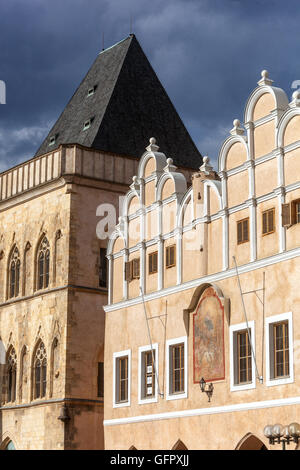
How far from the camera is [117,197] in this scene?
39.1 meters

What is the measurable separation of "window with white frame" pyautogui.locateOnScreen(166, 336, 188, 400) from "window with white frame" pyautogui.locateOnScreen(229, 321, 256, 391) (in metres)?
2.43

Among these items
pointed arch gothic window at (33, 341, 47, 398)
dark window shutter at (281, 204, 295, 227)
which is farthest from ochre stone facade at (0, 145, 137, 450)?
dark window shutter at (281, 204, 295, 227)

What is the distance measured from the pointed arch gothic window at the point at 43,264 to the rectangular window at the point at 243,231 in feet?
40.1

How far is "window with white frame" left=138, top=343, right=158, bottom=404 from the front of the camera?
31375 mm

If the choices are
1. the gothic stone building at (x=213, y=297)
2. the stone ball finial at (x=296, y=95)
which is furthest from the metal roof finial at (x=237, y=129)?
the stone ball finial at (x=296, y=95)

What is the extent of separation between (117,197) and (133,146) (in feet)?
10.9

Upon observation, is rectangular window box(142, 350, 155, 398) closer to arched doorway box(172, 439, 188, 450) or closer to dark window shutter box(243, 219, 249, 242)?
arched doorway box(172, 439, 188, 450)

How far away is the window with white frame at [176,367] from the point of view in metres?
30.1

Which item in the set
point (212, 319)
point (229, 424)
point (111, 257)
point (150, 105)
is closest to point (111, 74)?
point (150, 105)

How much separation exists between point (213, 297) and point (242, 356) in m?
2.22

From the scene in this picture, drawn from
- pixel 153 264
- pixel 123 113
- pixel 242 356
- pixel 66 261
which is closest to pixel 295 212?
pixel 242 356

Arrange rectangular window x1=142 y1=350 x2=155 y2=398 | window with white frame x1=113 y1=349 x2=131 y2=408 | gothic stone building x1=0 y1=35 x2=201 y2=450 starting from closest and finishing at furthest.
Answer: rectangular window x1=142 y1=350 x2=155 y2=398 < window with white frame x1=113 y1=349 x2=131 y2=408 < gothic stone building x1=0 y1=35 x2=201 y2=450

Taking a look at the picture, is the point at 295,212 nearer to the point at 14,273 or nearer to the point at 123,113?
the point at 123,113

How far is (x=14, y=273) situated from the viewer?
134 ft
